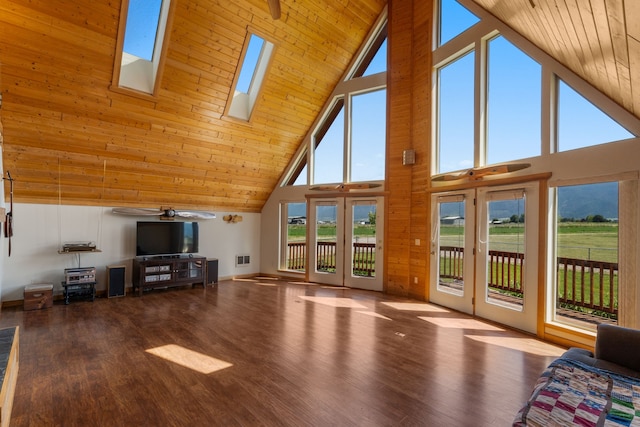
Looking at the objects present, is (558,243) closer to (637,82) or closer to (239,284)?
(637,82)

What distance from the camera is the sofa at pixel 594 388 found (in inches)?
63.6

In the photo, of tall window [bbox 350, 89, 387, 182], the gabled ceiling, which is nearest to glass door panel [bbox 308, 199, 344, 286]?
tall window [bbox 350, 89, 387, 182]

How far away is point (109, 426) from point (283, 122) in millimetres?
5875

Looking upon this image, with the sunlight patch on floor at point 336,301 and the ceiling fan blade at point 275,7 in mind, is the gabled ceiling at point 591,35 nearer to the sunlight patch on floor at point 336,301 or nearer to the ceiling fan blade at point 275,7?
the ceiling fan blade at point 275,7

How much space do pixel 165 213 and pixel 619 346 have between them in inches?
283

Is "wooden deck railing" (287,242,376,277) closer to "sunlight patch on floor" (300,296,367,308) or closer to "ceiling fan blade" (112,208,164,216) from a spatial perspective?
"sunlight patch on floor" (300,296,367,308)

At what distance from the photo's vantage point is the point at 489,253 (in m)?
5.02

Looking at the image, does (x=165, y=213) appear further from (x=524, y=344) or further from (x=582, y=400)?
(x=582, y=400)

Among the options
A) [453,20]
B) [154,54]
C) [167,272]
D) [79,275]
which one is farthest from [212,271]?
[453,20]

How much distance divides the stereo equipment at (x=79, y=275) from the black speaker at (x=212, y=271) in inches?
87.1

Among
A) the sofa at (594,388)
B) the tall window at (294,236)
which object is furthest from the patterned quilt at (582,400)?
the tall window at (294,236)

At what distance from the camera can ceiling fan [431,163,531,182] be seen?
4.56 meters

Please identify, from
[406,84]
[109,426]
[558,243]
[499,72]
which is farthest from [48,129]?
[558,243]

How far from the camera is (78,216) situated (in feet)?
19.5
